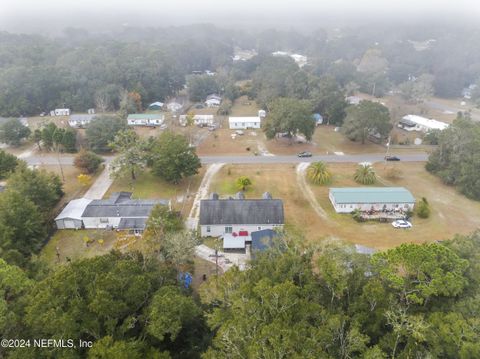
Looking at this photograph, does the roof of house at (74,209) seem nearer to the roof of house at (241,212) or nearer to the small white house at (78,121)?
the roof of house at (241,212)

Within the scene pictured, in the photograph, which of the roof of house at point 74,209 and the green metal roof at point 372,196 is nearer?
the roof of house at point 74,209

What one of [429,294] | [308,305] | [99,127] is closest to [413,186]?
[429,294]

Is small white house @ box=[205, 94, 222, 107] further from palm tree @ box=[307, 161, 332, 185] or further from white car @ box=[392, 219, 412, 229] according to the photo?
white car @ box=[392, 219, 412, 229]

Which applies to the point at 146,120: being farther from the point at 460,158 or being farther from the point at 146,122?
the point at 460,158

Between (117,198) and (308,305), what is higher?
(308,305)

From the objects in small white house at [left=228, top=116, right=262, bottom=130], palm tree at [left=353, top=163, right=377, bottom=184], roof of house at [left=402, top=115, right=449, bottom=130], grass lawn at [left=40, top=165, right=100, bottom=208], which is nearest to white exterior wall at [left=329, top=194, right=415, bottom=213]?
palm tree at [left=353, top=163, right=377, bottom=184]

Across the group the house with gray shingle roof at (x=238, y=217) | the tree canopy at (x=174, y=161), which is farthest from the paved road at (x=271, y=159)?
the house with gray shingle roof at (x=238, y=217)

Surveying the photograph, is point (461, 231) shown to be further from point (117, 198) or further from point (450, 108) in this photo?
point (450, 108)
